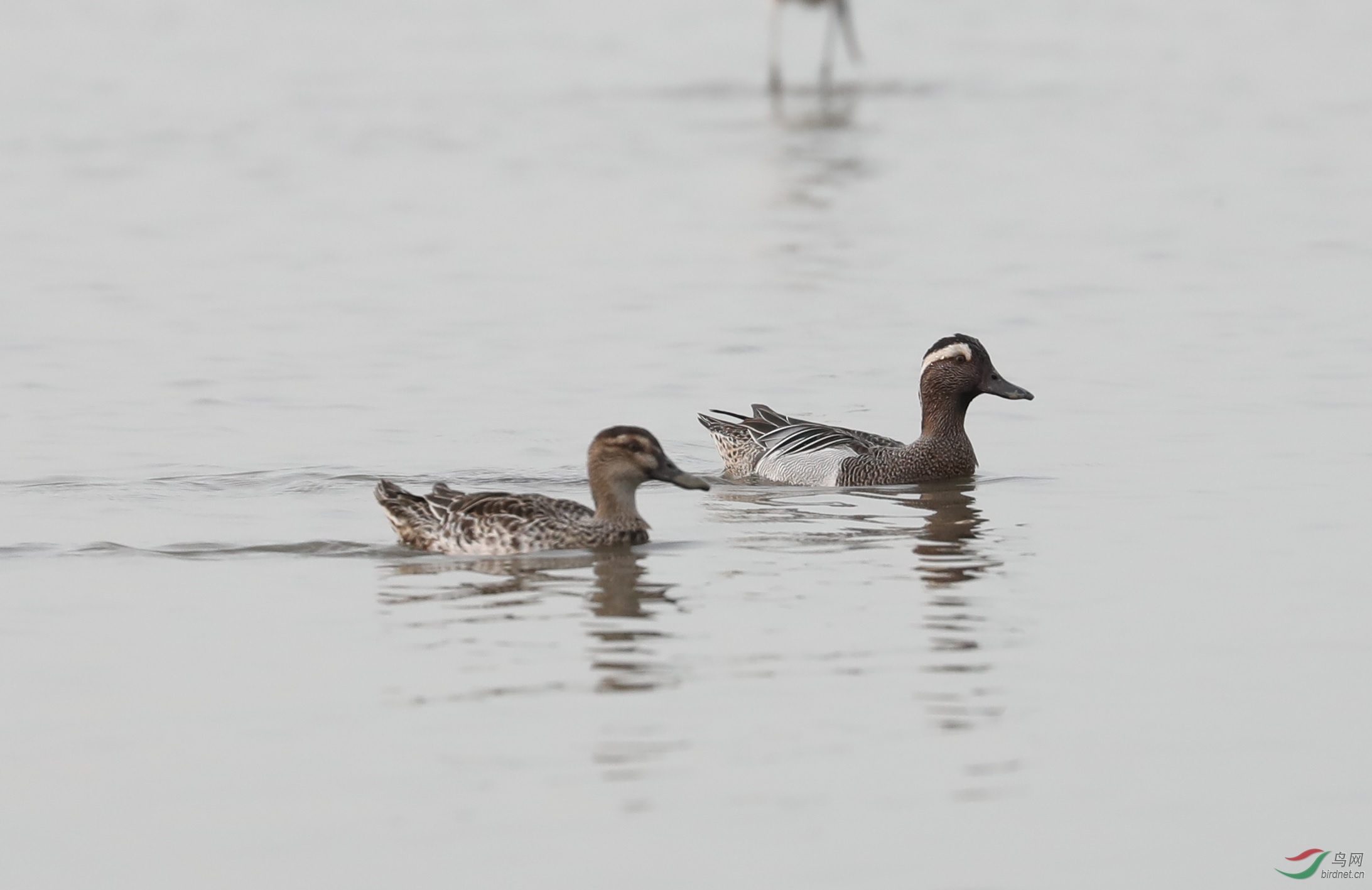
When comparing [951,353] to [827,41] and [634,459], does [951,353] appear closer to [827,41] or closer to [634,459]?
[634,459]

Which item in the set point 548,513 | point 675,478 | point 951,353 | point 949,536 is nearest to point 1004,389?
point 951,353

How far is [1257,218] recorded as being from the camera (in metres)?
26.4

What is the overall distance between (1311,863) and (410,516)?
5.91 metres

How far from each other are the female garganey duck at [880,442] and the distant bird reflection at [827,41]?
27.2 meters

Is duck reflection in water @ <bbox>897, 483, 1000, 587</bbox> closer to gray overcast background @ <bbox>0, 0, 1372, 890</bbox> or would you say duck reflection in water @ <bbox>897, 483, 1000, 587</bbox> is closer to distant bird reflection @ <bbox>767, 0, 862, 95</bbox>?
gray overcast background @ <bbox>0, 0, 1372, 890</bbox>

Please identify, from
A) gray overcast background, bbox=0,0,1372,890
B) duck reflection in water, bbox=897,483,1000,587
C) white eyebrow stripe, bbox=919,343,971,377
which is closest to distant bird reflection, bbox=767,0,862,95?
gray overcast background, bbox=0,0,1372,890

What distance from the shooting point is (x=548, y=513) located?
39.7 ft

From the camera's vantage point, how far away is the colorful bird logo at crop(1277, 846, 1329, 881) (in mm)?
7457

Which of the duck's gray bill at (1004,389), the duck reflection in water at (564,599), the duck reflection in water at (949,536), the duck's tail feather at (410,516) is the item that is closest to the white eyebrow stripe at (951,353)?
the duck's gray bill at (1004,389)

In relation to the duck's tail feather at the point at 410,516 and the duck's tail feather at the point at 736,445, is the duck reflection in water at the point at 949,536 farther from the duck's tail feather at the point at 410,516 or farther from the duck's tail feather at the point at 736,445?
the duck's tail feather at the point at 410,516

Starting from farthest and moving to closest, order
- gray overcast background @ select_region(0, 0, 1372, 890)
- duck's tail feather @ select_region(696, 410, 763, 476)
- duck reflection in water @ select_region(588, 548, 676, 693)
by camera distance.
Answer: duck's tail feather @ select_region(696, 410, 763, 476) → duck reflection in water @ select_region(588, 548, 676, 693) → gray overcast background @ select_region(0, 0, 1372, 890)

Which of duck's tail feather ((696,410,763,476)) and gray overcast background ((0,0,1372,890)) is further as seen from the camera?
duck's tail feather ((696,410,763,476))

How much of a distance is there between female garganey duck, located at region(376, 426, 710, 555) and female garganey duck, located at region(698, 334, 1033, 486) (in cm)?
242

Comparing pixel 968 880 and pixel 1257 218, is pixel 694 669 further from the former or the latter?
pixel 1257 218
